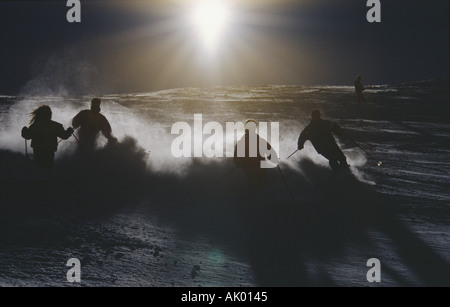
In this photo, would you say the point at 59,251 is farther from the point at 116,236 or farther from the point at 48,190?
the point at 48,190

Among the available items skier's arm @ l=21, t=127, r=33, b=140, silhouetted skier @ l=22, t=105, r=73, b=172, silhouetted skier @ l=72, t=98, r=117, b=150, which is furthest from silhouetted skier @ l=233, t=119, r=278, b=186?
skier's arm @ l=21, t=127, r=33, b=140

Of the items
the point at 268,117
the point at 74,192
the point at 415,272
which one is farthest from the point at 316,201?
the point at 268,117

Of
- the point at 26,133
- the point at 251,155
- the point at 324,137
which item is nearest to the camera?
the point at 251,155

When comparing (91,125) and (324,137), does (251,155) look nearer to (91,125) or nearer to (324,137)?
(324,137)

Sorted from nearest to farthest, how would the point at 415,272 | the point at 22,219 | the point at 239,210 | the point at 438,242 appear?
the point at 415,272
the point at 438,242
the point at 22,219
the point at 239,210

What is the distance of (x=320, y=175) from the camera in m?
12.5

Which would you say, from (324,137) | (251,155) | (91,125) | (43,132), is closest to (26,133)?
(43,132)

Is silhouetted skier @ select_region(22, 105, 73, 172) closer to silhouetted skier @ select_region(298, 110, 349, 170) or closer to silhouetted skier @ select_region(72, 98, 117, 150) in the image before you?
silhouetted skier @ select_region(72, 98, 117, 150)

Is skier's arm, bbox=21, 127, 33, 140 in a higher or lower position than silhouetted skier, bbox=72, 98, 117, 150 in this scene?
lower

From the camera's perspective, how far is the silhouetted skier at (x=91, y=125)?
13.1 m

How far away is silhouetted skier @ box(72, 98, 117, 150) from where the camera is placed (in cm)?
1309

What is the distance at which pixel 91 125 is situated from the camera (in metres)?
13.2

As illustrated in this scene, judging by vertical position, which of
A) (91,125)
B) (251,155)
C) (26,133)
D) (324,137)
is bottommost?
(251,155)
